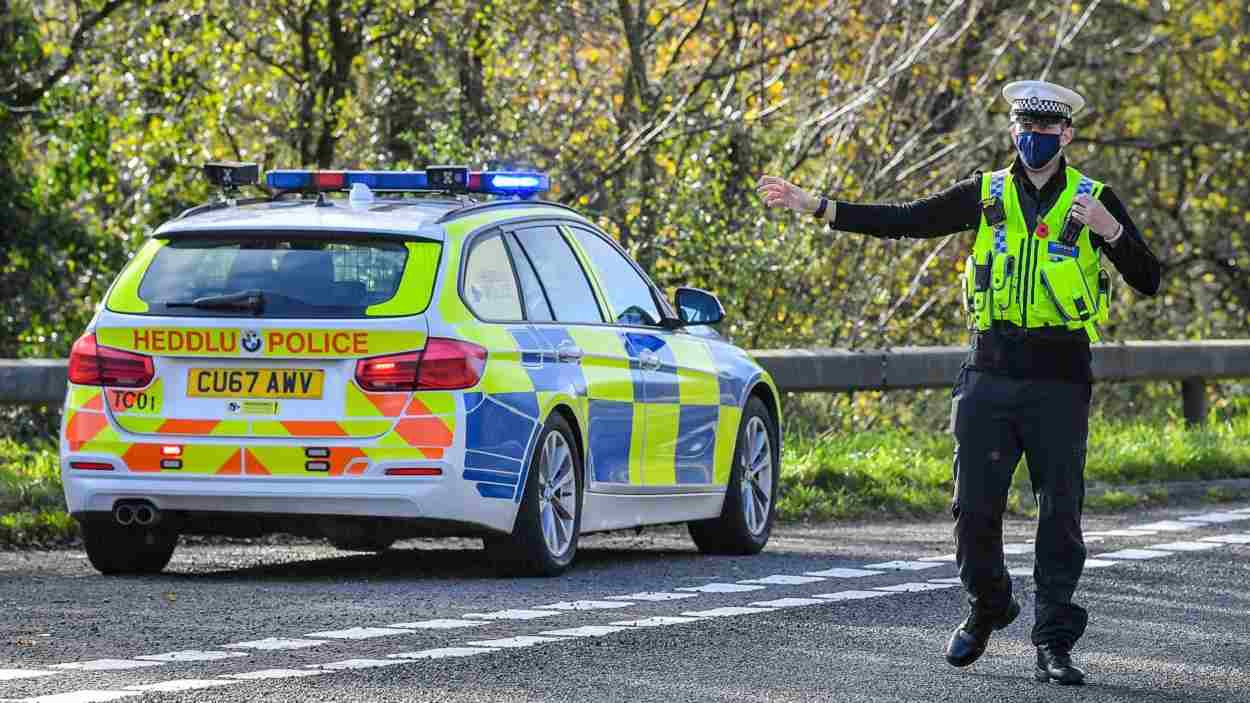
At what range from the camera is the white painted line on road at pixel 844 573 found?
34.0 ft

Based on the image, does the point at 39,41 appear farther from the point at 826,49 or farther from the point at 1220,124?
the point at 1220,124

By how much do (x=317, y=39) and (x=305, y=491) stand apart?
10399mm

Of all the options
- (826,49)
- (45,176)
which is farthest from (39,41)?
(826,49)

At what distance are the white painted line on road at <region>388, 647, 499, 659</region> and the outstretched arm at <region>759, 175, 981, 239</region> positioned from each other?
161cm

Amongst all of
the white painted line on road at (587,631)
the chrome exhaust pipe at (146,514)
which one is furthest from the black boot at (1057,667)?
the chrome exhaust pipe at (146,514)

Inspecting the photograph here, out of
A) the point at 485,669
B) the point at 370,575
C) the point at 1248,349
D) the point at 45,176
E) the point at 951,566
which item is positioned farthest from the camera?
the point at 45,176

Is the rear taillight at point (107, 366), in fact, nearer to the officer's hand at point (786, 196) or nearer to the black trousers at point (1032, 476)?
the officer's hand at point (786, 196)

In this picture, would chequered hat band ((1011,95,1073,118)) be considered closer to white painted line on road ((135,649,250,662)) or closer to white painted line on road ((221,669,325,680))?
white painted line on road ((221,669,325,680))

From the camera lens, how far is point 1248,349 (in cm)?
1772

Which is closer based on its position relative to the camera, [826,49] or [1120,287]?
[826,49]

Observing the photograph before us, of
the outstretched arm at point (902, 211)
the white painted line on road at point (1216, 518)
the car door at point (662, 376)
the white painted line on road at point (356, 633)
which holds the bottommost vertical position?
the white painted line on road at point (1216, 518)

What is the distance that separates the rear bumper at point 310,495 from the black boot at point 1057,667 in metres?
2.69

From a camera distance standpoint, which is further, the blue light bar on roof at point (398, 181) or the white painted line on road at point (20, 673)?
the blue light bar on roof at point (398, 181)

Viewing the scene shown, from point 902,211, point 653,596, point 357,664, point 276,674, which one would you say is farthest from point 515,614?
point 902,211
